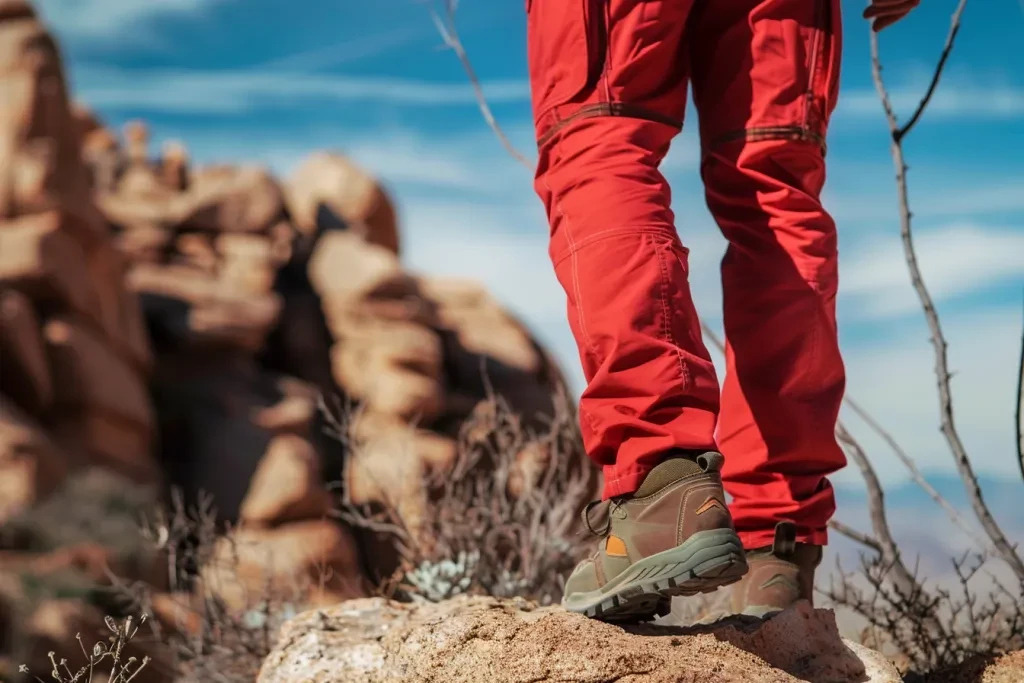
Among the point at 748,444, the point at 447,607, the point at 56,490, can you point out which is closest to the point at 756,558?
the point at 748,444

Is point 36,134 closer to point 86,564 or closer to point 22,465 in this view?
point 22,465

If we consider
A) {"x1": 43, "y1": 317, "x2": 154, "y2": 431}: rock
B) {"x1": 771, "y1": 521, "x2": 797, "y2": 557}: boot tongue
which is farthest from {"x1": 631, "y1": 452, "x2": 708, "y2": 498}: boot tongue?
{"x1": 43, "y1": 317, "x2": 154, "y2": 431}: rock

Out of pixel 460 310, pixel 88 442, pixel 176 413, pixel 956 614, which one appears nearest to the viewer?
pixel 956 614

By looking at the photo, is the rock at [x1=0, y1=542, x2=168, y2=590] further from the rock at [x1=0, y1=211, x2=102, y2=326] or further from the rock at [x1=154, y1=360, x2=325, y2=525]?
the rock at [x1=0, y1=211, x2=102, y2=326]

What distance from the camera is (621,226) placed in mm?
1727

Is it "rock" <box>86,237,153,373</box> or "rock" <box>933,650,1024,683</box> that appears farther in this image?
"rock" <box>86,237,153,373</box>

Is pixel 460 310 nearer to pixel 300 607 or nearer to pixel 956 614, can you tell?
pixel 300 607

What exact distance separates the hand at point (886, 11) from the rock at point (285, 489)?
36.2 ft

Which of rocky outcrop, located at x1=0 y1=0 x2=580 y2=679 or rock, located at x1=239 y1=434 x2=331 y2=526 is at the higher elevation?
rocky outcrop, located at x1=0 y1=0 x2=580 y2=679

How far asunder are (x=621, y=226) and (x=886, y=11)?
880mm

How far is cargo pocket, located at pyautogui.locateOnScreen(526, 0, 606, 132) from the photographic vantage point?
1.79 metres

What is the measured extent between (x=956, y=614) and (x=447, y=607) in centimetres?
132

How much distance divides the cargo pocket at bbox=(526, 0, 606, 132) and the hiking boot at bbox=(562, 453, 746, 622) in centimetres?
64

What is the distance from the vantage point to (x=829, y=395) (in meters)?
1.97
